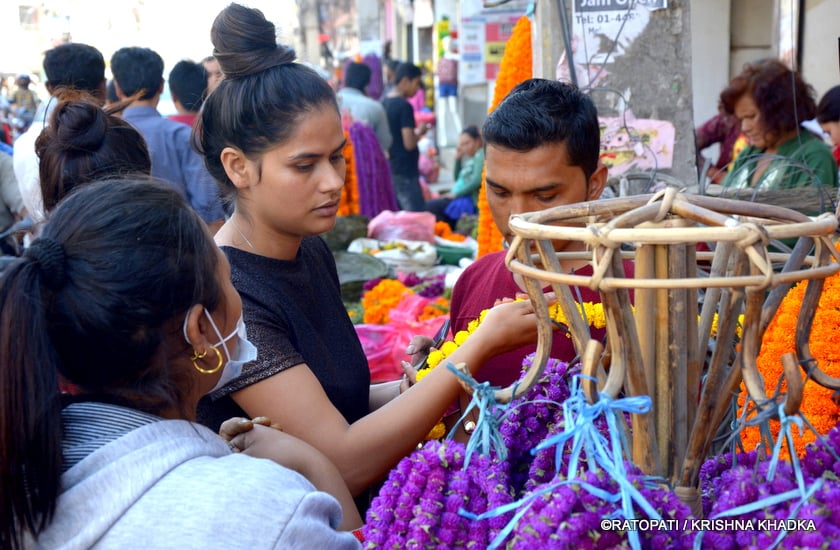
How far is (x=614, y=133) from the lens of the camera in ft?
11.5

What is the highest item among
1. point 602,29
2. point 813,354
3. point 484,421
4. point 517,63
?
point 602,29

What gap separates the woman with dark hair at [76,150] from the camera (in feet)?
8.07

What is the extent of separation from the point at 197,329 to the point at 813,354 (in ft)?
4.05

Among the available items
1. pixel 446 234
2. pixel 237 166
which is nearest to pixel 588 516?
pixel 237 166

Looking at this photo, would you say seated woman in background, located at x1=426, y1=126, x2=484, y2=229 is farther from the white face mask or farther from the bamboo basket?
the bamboo basket

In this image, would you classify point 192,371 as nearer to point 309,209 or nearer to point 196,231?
point 196,231

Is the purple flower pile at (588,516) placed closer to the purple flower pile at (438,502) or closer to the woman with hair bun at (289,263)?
the purple flower pile at (438,502)

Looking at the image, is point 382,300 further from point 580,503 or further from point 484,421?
point 580,503

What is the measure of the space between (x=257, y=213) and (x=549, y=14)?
80.2 inches

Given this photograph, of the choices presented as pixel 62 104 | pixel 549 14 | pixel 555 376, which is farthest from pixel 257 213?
pixel 549 14

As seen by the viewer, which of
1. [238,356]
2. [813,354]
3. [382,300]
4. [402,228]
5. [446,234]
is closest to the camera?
[238,356]

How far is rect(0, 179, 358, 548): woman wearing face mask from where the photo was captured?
1146 millimetres

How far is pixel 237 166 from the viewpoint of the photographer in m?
1.92

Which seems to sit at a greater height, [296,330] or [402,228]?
[296,330]
